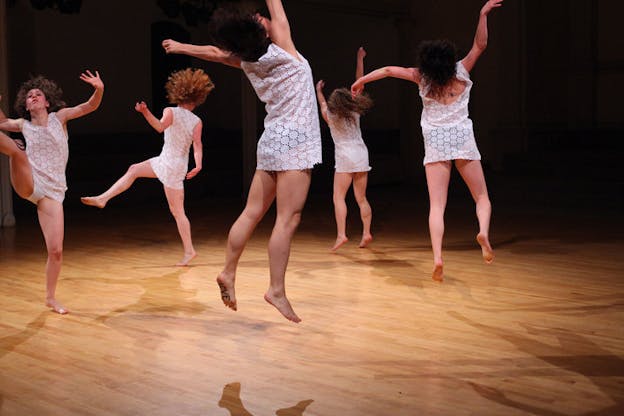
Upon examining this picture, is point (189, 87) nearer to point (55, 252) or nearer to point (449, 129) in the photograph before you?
point (55, 252)

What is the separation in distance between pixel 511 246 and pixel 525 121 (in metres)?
6.43

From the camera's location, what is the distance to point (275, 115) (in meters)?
4.05

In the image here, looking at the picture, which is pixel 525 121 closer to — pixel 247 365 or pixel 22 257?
pixel 22 257

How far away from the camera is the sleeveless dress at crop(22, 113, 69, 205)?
500cm

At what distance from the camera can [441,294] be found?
18.3ft

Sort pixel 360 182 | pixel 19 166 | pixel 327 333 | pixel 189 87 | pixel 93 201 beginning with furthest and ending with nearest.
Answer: pixel 360 182 → pixel 189 87 → pixel 93 201 → pixel 19 166 → pixel 327 333

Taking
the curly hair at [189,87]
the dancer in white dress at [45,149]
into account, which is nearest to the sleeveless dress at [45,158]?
the dancer in white dress at [45,149]

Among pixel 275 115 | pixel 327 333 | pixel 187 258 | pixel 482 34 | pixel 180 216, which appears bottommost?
pixel 327 333

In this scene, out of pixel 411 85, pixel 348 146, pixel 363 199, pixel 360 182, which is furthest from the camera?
pixel 411 85

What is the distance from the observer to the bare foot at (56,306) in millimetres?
5129

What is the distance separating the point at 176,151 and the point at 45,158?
1683 mm

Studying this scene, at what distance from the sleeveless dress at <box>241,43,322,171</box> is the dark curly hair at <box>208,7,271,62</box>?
0.32 feet

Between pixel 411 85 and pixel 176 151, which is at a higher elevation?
pixel 411 85

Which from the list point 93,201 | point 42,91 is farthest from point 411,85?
point 42,91
